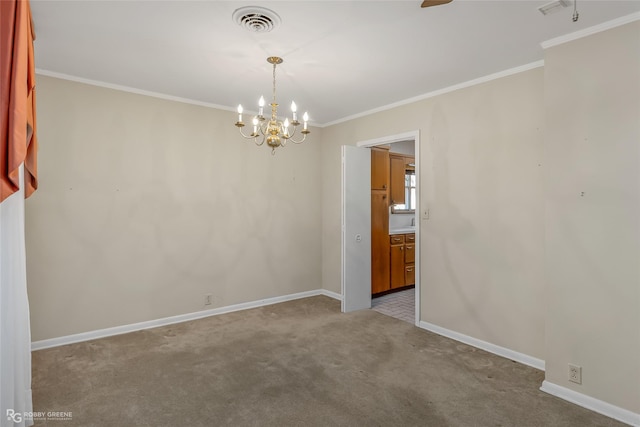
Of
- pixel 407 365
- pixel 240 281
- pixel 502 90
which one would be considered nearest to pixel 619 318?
pixel 407 365

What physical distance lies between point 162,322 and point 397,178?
4094mm

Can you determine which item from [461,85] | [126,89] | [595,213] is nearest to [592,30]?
[461,85]

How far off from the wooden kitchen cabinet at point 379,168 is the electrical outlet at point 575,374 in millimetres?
3170

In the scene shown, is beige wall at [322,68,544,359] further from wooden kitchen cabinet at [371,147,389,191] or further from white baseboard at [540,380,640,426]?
wooden kitchen cabinet at [371,147,389,191]

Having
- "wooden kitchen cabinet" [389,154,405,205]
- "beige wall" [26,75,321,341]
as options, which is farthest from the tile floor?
"wooden kitchen cabinet" [389,154,405,205]

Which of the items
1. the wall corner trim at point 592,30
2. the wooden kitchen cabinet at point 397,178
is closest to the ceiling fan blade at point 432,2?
the wall corner trim at point 592,30

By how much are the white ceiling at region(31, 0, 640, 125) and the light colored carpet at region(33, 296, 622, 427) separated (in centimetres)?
269

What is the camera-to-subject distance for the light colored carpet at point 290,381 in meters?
2.26

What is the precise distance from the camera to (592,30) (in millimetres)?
2434

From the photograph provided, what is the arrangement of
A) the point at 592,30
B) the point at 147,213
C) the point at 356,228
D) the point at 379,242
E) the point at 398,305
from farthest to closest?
the point at 379,242
the point at 398,305
the point at 356,228
the point at 147,213
the point at 592,30

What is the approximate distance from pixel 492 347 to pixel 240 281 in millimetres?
3066

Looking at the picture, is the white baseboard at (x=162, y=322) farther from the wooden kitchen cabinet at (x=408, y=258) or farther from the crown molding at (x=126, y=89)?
the crown molding at (x=126, y=89)

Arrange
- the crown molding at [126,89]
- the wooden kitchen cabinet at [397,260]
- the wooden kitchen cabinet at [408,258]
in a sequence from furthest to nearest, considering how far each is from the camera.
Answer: the wooden kitchen cabinet at [408,258] < the wooden kitchen cabinet at [397,260] < the crown molding at [126,89]

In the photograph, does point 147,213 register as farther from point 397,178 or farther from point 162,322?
point 397,178
